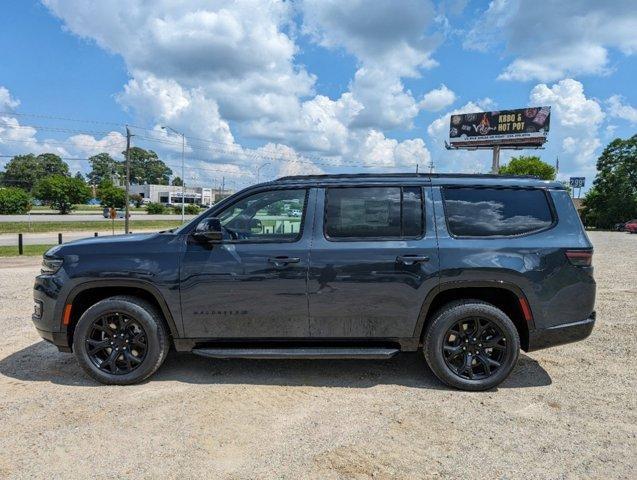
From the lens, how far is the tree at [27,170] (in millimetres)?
101312

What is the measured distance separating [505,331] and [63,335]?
3958 millimetres

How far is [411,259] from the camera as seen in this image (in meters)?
3.87

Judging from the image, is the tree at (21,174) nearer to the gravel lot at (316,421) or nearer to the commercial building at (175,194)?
the commercial building at (175,194)

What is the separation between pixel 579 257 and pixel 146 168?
157 metres

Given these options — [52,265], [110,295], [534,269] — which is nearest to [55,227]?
[52,265]

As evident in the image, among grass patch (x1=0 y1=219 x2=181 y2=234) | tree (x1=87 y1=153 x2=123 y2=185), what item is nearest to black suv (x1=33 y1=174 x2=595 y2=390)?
grass patch (x1=0 y1=219 x2=181 y2=234)

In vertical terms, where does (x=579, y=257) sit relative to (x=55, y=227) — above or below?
above

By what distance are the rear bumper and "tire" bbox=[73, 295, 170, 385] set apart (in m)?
3.32

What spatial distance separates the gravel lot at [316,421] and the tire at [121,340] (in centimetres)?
17

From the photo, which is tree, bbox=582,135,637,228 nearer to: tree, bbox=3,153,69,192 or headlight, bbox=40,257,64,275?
headlight, bbox=40,257,64,275

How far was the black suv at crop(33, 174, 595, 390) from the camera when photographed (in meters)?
3.89

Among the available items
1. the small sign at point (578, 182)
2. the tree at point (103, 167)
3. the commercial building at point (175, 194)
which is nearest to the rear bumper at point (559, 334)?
the small sign at point (578, 182)

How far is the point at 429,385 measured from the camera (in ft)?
13.3

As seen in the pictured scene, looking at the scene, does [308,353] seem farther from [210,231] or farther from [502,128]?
[502,128]
